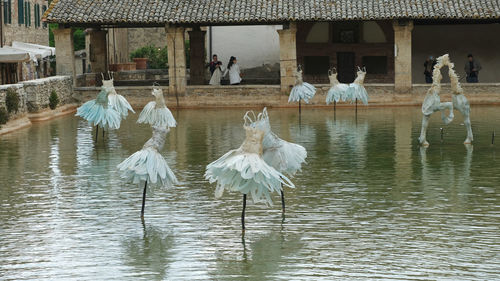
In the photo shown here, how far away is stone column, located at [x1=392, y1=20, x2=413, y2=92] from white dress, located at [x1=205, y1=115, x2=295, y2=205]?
83.2ft

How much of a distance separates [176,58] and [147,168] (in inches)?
987

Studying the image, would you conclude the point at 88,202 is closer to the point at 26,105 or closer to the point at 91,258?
the point at 91,258

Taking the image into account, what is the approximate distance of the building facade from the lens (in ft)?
151

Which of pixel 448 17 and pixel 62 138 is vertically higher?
pixel 448 17

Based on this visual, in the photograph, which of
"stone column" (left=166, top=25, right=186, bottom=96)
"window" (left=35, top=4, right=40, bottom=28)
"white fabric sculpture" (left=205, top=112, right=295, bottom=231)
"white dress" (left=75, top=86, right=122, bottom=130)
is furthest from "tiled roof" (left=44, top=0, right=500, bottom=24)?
"white fabric sculpture" (left=205, top=112, right=295, bottom=231)

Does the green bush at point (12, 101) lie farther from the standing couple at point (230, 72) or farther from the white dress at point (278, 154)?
the white dress at point (278, 154)

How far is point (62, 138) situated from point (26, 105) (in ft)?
17.9

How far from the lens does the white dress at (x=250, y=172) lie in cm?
1443

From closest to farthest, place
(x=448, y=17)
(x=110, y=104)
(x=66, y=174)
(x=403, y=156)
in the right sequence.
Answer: (x=66, y=174) < (x=403, y=156) < (x=110, y=104) < (x=448, y=17)

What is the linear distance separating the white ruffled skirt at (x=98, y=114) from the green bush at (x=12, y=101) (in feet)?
14.6

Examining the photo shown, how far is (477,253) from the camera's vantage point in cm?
1390

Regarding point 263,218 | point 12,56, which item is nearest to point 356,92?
point 12,56

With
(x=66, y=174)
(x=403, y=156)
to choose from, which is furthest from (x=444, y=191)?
(x=66, y=174)

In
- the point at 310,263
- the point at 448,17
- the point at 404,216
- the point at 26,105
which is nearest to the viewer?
the point at 310,263
